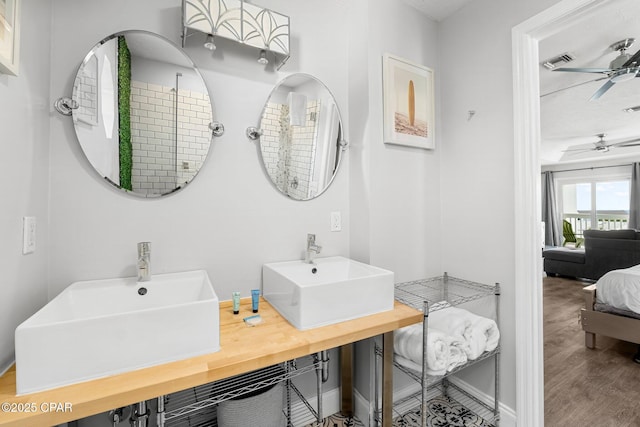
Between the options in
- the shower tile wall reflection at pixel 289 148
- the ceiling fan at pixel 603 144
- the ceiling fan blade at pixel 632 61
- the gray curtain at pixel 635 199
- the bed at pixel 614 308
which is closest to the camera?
the shower tile wall reflection at pixel 289 148

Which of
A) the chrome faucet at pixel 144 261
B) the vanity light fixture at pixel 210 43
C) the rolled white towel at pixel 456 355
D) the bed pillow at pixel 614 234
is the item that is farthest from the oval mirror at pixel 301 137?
the bed pillow at pixel 614 234

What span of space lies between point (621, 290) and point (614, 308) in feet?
0.56

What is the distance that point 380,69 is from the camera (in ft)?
5.59

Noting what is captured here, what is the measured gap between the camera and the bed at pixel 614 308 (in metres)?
2.35

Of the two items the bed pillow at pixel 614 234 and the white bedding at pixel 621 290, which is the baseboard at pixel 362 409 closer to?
the white bedding at pixel 621 290

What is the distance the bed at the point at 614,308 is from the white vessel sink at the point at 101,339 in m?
3.16

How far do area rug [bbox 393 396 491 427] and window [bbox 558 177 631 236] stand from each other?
7723 millimetres

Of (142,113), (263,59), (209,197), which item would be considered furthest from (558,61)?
(142,113)

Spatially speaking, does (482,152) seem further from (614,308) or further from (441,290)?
(614,308)

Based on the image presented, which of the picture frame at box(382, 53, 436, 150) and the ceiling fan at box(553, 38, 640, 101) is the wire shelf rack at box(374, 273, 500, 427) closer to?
the picture frame at box(382, 53, 436, 150)

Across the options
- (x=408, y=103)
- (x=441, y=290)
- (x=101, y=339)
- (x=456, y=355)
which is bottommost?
(x=456, y=355)

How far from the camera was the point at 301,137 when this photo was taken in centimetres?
169

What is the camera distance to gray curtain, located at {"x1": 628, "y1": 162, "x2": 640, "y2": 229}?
20.5ft

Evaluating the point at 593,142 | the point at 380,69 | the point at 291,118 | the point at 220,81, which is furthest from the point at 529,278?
the point at 593,142
